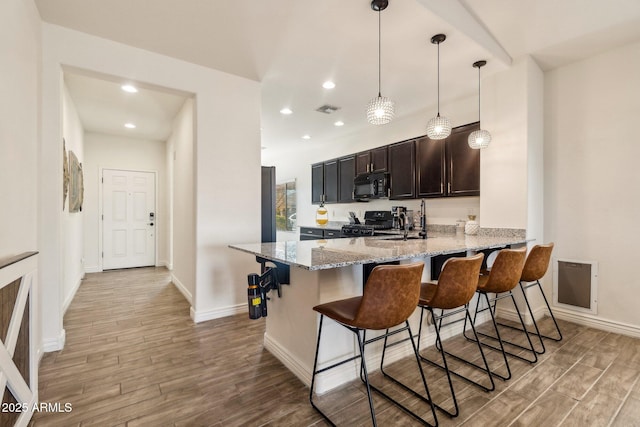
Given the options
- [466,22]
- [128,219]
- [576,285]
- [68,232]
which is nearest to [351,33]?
[466,22]

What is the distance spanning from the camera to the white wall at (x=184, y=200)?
3662mm

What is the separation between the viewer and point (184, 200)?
13.3ft

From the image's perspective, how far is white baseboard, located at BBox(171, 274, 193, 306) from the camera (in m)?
3.79

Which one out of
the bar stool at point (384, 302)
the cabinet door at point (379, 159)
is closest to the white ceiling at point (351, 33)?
the cabinet door at point (379, 159)

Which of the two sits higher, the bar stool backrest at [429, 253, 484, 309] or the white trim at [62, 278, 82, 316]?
the bar stool backrest at [429, 253, 484, 309]

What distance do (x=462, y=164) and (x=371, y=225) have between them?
173cm

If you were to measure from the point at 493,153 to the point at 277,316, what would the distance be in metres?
2.86

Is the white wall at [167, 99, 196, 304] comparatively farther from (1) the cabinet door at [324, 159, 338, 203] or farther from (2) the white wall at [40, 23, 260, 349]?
(1) the cabinet door at [324, 159, 338, 203]

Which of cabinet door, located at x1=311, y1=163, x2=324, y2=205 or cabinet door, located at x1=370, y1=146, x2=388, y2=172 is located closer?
cabinet door, located at x1=370, y1=146, x2=388, y2=172

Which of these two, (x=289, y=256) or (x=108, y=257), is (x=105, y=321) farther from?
(x=108, y=257)

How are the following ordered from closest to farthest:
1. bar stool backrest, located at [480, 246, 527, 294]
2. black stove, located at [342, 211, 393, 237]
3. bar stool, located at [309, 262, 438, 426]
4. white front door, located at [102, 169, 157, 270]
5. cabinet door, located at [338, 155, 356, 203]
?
bar stool, located at [309, 262, 438, 426], bar stool backrest, located at [480, 246, 527, 294], black stove, located at [342, 211, 393, 237], cabinet door, located at [338, 155, 356, 203], white front door, located at [102, 169, 157, 270]

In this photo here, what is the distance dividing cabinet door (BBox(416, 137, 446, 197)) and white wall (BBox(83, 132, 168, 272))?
201 inches

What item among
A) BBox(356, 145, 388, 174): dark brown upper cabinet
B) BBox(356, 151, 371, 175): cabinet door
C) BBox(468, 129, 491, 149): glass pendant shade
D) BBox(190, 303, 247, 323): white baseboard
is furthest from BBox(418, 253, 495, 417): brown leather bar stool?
BBox(356, 151, 371, 175): cabinet door

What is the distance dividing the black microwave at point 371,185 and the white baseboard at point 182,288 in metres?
2.98
